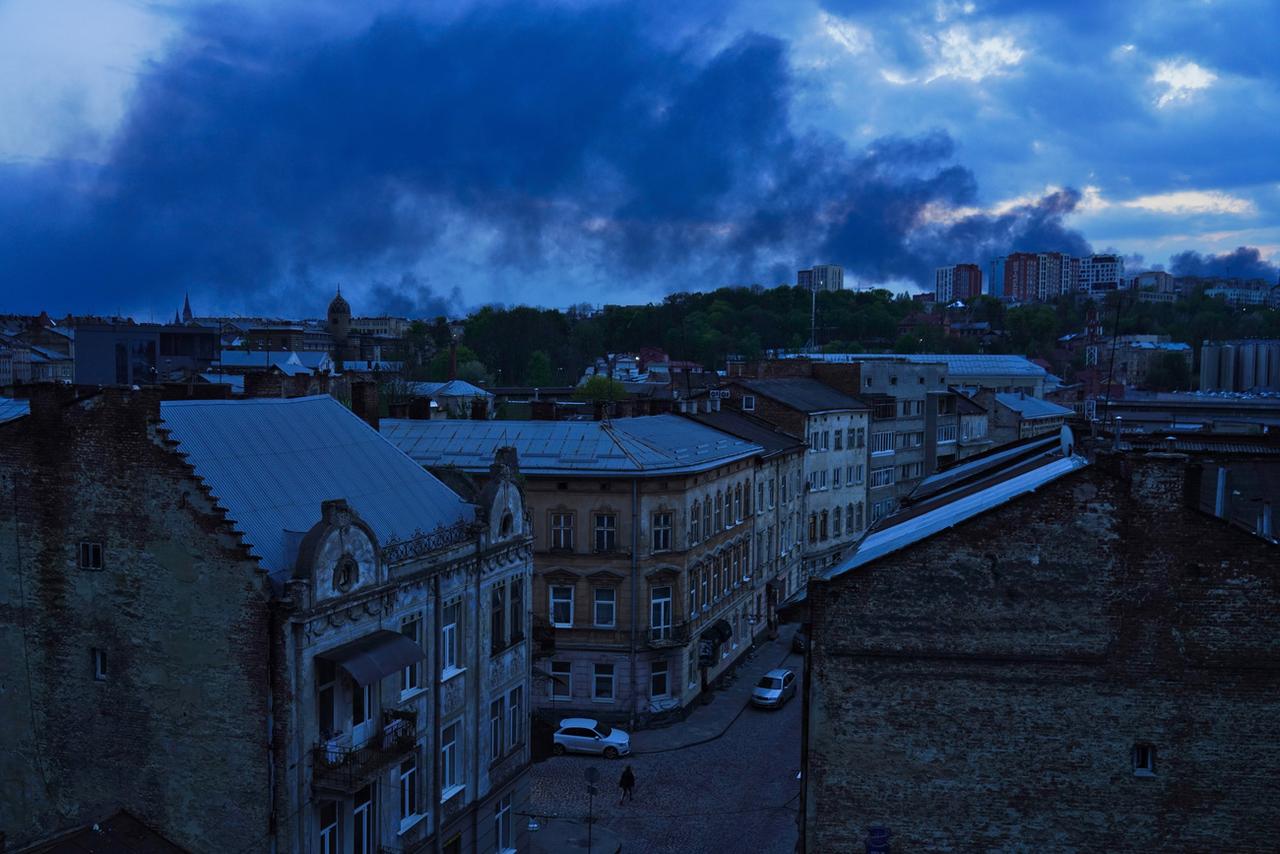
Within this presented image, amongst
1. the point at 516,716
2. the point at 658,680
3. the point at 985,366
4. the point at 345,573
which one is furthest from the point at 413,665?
the point at 985,366

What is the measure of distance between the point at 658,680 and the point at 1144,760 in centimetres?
2557

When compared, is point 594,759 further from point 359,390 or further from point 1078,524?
point 1078,524

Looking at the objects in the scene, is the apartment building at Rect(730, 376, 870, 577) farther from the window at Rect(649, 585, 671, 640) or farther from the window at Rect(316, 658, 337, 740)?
the window at Rect(316, 658, 337, 740)

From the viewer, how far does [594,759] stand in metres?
38.7

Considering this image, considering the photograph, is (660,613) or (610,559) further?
(660,613)

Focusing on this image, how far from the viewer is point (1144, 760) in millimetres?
18906

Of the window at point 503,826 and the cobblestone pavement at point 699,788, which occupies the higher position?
the window at point 503,826

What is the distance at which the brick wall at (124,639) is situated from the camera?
20906 mm

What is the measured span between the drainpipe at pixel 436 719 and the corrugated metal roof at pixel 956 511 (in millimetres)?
8772

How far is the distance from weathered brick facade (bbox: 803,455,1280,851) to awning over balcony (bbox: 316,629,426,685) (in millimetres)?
7849

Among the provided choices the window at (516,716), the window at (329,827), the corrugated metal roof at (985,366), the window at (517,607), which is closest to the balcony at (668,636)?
the window at (516,716)

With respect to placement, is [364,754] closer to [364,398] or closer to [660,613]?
[364,398]

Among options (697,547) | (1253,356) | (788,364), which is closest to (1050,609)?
(697,547)

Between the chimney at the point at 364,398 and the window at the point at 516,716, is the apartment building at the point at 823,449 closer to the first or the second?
the chimney at the point at 364,398
